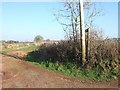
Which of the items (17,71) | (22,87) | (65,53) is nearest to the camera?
(22,87)

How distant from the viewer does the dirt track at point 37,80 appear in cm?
1329

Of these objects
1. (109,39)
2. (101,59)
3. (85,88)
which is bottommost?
(85,88)

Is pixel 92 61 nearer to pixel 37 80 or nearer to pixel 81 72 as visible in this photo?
pixel 81 72

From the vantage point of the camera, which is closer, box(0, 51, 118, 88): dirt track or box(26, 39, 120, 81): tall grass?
box(0, 51, 118, 88): dirt track

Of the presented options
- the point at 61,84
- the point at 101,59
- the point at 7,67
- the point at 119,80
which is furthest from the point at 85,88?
the point at 7,67

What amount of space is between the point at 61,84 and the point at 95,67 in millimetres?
3189

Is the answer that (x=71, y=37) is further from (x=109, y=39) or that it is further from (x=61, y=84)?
(x=61, y=84)

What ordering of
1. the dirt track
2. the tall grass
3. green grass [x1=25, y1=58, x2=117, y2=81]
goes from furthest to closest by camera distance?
the tall grass, green grass [x1=25, y1=58, x2=117, y2=81], the dirt track

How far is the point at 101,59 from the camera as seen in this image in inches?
635

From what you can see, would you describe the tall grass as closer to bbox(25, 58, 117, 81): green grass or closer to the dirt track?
bbox(25, 58, 117, 81): green grass

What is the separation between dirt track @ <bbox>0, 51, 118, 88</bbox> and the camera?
1329 cm

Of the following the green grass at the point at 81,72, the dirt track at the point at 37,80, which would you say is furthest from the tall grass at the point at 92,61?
the dirt track at the point at 37,80

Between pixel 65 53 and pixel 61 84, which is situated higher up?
pixel 65 53

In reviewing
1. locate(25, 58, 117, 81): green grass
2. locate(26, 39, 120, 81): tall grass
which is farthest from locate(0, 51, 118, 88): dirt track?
locate(26, 39, 120, 81): tall grass
